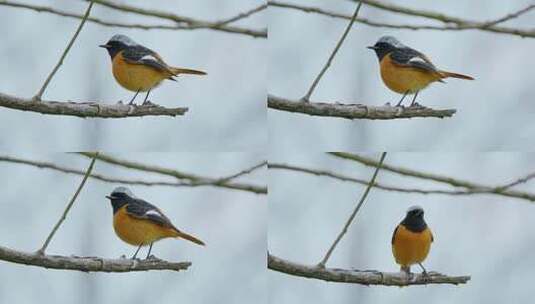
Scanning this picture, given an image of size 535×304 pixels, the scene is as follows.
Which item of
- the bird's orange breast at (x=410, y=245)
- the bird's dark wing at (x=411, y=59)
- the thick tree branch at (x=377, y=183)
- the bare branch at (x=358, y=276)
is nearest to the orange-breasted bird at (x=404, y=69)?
the bird's dark wing at (x=411, y=59)

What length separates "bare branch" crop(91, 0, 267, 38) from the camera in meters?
2.71

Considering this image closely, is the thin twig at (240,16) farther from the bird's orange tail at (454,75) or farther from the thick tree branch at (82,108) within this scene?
the bird's orange tail at (454,75)

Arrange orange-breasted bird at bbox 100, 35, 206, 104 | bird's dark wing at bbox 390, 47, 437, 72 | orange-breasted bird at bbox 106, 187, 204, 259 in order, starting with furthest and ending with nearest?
orange-breasted bird at bbox 106, 187, 204, 259 → orange-breasted bird at bbox 100, 35, 206, 104 → bird's dark wing at bbox 390, 47, 437, 72

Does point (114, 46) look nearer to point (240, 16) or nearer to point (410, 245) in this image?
point (240, 16)

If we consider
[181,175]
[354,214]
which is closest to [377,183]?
[354,214]

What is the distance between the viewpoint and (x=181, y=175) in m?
2.74

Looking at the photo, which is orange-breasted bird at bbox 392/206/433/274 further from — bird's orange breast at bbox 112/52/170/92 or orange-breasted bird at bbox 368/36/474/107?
bird's orange breast at bbox 112/52/170/92

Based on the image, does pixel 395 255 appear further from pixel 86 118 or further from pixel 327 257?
pixel 86 118

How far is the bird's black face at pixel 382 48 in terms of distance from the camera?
2547 mm

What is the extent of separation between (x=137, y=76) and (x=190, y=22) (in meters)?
0.20

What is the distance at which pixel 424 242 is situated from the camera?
270 cm

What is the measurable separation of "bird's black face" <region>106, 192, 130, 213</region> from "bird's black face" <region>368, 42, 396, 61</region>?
761mm

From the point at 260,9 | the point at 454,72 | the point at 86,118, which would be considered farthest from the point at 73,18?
the point at 454,72

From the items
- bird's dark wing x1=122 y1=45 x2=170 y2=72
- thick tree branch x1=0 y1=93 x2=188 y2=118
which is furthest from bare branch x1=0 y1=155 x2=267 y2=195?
bird's dark wing x1=122 y1=45 x2=170 y2=72
